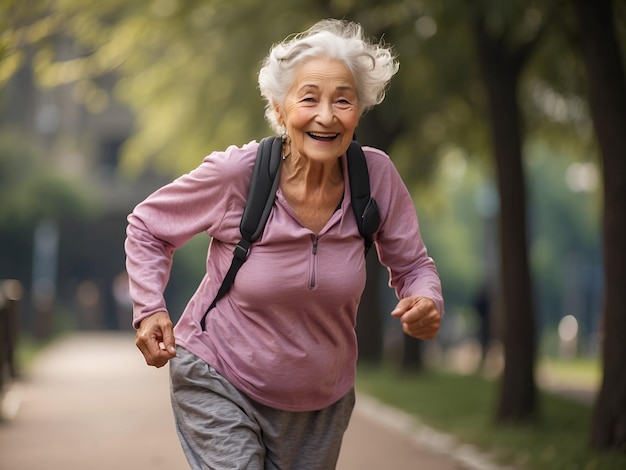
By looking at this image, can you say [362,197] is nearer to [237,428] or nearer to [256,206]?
[256,206]

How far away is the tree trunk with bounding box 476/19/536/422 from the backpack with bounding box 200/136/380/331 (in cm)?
783

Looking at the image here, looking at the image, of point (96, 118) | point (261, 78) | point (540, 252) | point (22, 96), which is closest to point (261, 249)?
point (261, 78)

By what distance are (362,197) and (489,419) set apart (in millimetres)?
8305

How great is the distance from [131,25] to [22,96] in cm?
3417

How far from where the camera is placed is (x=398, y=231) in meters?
4.38

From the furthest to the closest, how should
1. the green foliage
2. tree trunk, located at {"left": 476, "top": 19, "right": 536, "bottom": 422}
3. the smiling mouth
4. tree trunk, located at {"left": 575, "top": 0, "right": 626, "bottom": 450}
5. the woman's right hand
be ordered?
the green foliage < tree trunk, located at {"left": 476, "top": 19, "right": 536, "bottom": 422} < tree trunk, located at {"left": 575, "top": 0, "right": 626, "bottom": 450} < the smiling mouth < the woman's right hand

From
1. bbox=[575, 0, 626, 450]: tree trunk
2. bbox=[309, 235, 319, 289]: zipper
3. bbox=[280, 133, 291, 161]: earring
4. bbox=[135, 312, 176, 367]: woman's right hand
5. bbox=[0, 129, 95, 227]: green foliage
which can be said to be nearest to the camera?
bbox=[135, 312, 176, 367]: woman's right hand

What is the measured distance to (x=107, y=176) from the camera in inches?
2037

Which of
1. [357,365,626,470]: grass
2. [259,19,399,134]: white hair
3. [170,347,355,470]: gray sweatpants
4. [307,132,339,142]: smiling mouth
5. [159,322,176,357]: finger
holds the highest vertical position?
[259,19,399,134]: white hair

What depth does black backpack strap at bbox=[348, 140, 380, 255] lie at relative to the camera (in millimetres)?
4246

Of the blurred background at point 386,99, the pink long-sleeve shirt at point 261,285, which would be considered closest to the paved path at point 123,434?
the blurred background at point 386,99

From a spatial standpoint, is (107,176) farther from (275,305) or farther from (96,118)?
(275,305)

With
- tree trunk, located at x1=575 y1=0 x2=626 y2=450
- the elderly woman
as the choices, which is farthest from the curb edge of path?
the elderly woman

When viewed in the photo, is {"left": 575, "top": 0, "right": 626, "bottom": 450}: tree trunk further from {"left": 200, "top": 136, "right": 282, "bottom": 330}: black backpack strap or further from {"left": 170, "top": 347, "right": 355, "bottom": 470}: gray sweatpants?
{"left": 200, "top": 136, "right": 282, "bottom": 330}: black backpack strap
